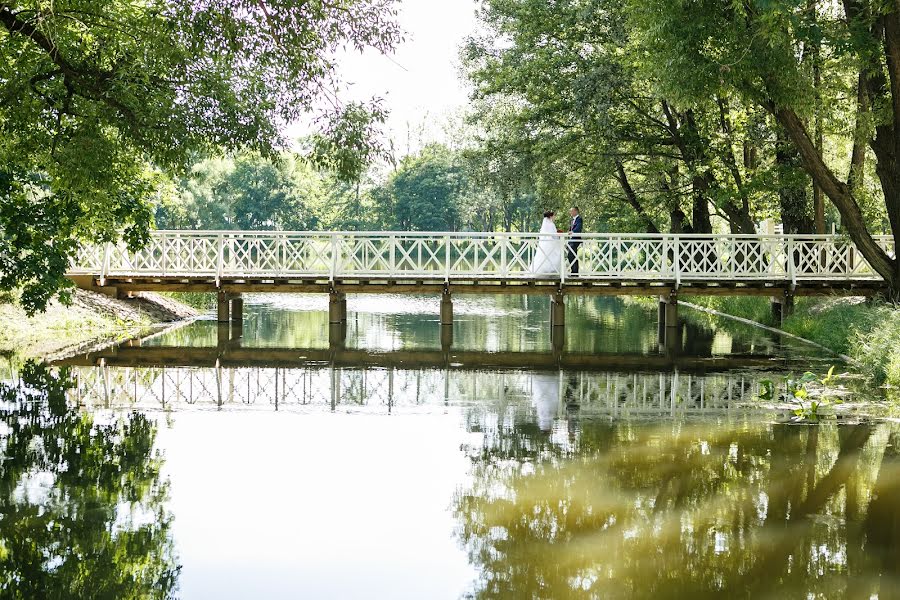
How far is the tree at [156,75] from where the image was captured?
1003cm

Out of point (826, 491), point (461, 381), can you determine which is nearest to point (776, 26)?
point (461, 381)

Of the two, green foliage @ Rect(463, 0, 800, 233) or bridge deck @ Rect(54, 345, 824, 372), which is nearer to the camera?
bridge deck @ Rect(54, 345, 824, 372)

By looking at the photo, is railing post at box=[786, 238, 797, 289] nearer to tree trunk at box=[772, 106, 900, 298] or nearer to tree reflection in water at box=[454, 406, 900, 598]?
tree trunk at box=[772, 106, 900, 298]

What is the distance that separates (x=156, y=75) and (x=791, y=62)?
9185mm

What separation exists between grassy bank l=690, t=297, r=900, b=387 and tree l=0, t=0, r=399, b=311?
7641 mm

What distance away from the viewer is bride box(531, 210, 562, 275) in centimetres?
1973

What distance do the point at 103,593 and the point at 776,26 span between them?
36.7ft

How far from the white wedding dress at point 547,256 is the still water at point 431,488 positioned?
21.1 feet

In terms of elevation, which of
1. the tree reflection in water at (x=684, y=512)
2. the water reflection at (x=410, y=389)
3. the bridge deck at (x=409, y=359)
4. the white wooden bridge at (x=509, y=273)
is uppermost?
the white wooden bridge at (x=509, y=273)

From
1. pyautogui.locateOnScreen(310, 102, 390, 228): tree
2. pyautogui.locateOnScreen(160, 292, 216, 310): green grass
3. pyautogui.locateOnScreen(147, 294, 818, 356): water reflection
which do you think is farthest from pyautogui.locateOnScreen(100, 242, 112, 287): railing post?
pyautogui.locateOnScreen(310, 102, 390, 228): tree

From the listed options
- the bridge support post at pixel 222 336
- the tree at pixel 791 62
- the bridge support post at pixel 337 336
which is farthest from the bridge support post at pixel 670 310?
the bridge support post at pixel 222 336

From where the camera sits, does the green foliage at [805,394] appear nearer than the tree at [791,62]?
Yes

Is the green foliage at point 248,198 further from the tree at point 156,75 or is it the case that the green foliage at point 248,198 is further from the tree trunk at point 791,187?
the tree at point 156,75

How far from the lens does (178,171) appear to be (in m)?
11.0
